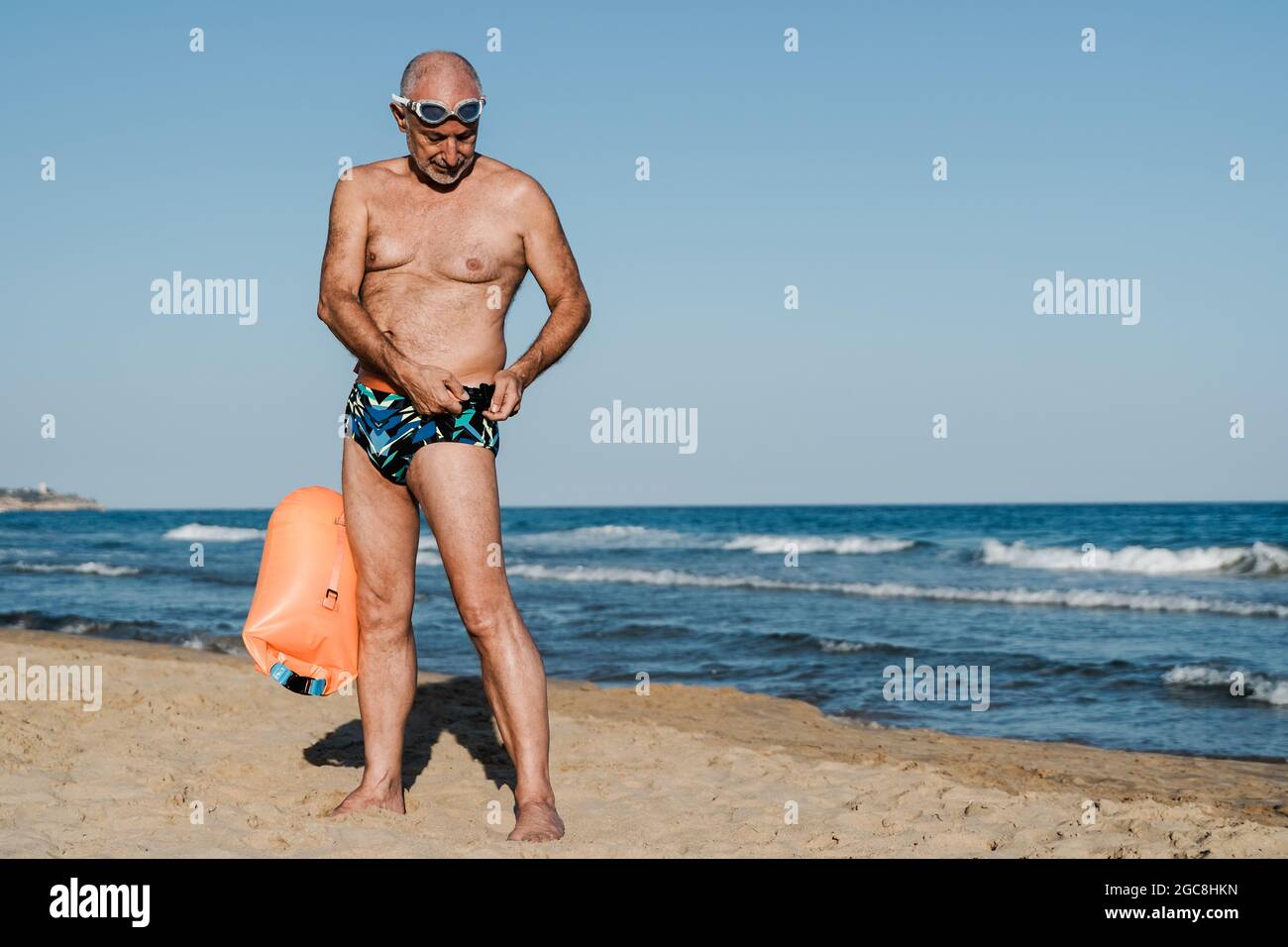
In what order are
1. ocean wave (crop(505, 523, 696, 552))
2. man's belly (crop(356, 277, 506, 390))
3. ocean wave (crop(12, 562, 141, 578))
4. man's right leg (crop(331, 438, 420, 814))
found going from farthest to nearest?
ocean wave (crop(505, 523, 696, 552))
ocean wave (crop(12, 562, 141, 578))
man's right leg (crop(331, 438, 420, 814))
man's belly (crop(356, 277, 506, 390))

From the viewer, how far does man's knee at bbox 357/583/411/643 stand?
4348mm

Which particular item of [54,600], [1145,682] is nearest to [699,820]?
[1145,682]

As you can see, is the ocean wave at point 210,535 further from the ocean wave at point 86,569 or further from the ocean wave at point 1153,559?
the ocean wave at point 1153,559

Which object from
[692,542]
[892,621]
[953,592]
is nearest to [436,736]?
[892,621]

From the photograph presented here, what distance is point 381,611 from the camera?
4.36 m

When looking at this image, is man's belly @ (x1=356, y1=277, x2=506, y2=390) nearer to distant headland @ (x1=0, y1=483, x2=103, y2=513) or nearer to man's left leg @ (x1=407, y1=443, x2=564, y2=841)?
man's left leg @ (x1=407, y1=443, x2=564, y2=841)

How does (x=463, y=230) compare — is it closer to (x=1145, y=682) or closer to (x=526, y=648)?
(x=526, y=648)

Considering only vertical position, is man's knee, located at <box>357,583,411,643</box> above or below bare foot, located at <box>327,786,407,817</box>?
above

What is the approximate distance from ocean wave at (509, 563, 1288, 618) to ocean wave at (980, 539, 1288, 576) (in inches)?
227

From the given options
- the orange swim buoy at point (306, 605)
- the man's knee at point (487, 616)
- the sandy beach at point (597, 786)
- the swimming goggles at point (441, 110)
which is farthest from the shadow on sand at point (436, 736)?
the swimming goggles at point (441, 110)

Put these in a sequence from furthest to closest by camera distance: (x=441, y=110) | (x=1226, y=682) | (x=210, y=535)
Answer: (x=210, y=535) < (x=1226, y=682) < (x=441, y=110)

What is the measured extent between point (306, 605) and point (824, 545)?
101ft

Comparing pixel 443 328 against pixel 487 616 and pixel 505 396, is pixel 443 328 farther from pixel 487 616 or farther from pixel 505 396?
pixel 487 616

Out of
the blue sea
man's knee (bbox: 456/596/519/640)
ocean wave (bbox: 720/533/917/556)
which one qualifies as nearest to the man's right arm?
man's knee (bbox: 456/596/519/640)
